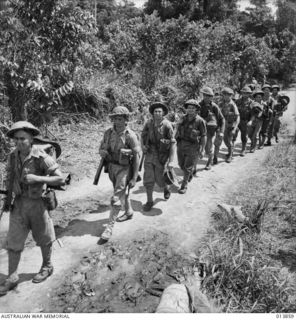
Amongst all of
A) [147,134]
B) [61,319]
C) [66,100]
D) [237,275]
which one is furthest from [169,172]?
[66,100]

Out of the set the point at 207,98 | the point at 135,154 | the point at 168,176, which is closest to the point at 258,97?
the point at 207,98

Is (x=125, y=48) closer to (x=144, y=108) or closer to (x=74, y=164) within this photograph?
(x=144, y=108)

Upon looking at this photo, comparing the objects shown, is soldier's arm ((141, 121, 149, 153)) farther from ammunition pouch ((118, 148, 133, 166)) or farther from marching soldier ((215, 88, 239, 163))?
marching soldier ((215, 88, 239, 163))

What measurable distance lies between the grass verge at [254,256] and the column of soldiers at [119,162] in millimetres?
1350

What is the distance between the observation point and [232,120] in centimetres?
911

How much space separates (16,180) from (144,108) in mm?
8457

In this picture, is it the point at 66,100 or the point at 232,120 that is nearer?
the point at 232,120

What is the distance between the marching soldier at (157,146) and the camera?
20.1 feet

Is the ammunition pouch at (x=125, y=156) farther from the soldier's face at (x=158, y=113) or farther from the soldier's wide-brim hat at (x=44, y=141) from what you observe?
the soldier's wide-brim hat at (x=44, y=141)

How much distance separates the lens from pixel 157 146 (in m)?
6.24

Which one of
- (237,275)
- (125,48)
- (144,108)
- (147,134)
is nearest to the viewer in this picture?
(237,275)

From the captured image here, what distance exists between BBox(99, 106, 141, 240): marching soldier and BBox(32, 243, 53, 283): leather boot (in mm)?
1020

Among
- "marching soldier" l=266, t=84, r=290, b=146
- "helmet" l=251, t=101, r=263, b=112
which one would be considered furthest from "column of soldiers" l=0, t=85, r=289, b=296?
"marching soldier" l=266, t=84, r=290, b=146

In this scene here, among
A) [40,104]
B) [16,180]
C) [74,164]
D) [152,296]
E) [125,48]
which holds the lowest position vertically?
[152,296]
